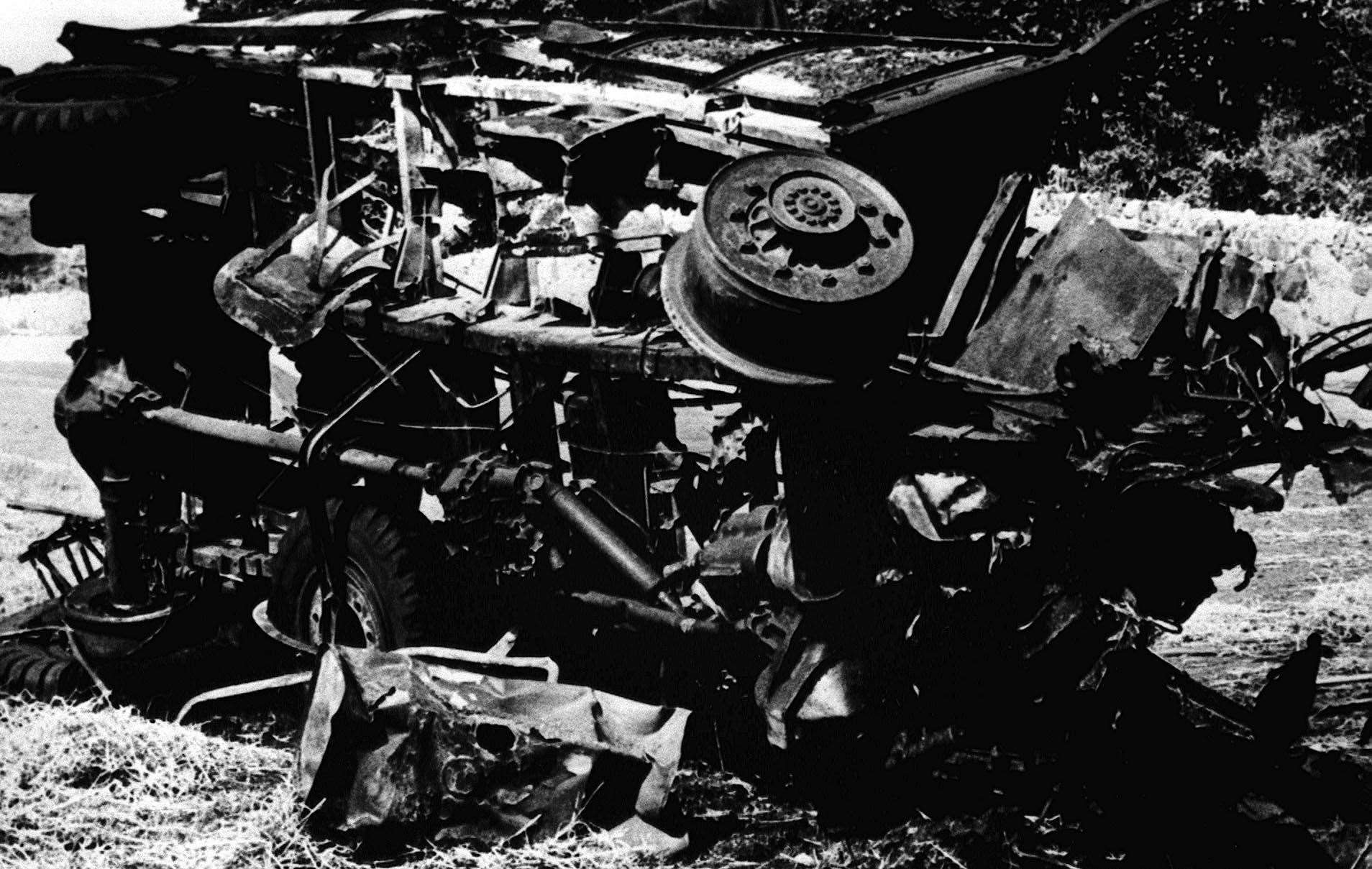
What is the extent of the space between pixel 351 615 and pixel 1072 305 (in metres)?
3.52

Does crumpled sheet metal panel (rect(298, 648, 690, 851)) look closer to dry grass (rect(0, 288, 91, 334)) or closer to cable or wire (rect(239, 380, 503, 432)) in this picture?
cable or wire (rect(239, 380, 503, 432))

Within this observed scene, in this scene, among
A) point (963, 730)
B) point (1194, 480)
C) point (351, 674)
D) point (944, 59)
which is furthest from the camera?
point (944, 59)

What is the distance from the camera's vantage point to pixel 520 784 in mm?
5414

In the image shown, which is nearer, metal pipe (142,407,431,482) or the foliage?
metal pipe (142,407,431,482)

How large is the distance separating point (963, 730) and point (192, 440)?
4.21 meters

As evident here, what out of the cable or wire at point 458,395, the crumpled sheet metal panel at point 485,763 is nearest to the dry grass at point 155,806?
the crumpled sheet metal panel at point 485,763

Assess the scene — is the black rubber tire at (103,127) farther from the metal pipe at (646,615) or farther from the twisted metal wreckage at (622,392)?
the metal pipe at (646,615)

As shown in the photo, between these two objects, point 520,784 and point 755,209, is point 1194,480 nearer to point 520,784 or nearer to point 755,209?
point 755,209

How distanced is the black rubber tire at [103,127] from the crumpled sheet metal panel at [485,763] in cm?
263

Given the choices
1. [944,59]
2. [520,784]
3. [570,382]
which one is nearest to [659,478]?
[570,382]

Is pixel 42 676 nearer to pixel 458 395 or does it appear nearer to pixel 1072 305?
pixel 458 395

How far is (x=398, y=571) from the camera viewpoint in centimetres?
656

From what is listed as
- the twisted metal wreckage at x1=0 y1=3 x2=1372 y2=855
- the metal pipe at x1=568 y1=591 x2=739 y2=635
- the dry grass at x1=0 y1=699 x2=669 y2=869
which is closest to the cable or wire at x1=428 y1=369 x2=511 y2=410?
the twisted metal wreckage at x1=0 y1=3 x2=1372 y2=855

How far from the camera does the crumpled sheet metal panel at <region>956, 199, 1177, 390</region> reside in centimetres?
514
